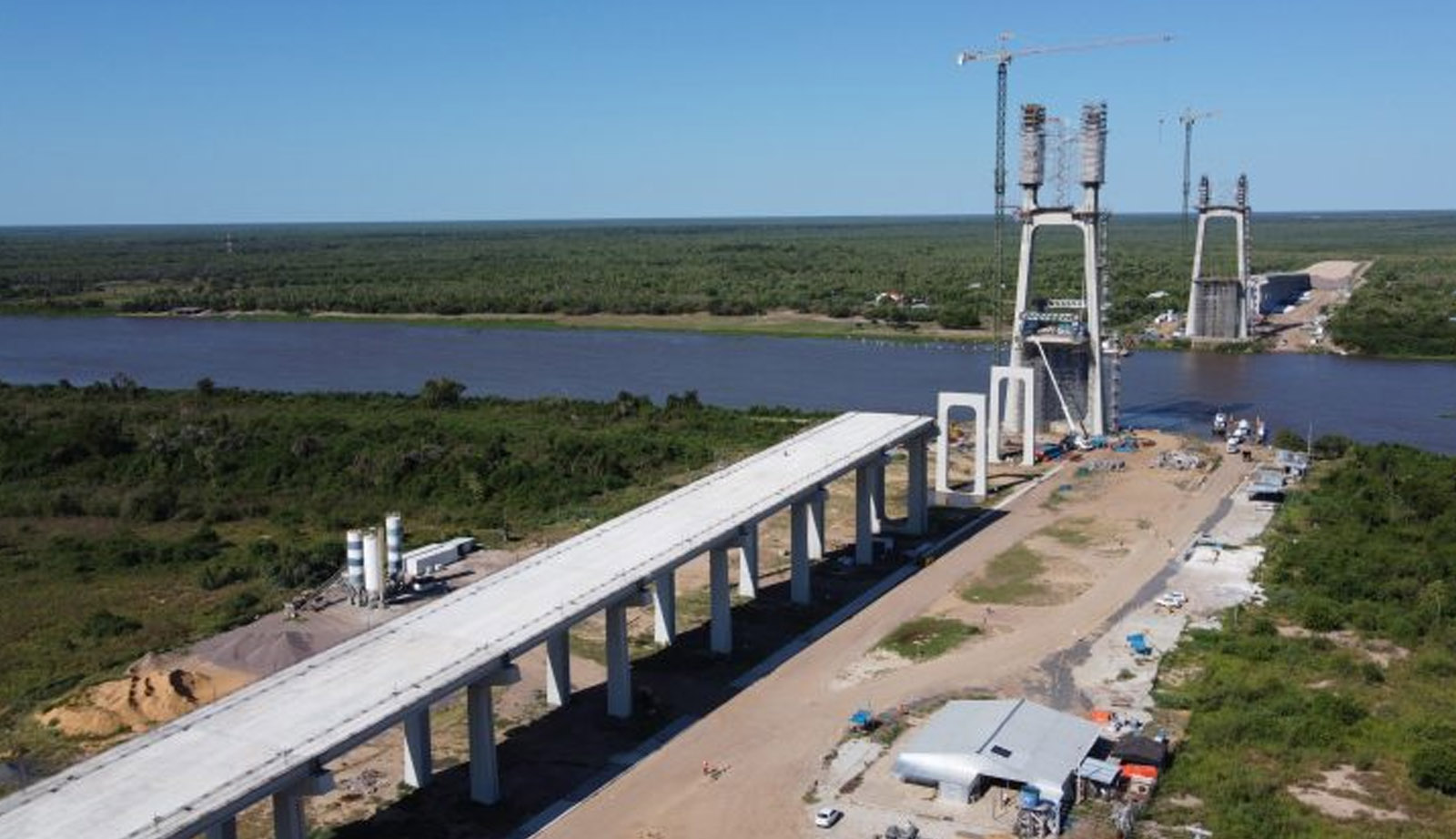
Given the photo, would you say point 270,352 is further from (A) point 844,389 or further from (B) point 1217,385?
(B) point 1217,385

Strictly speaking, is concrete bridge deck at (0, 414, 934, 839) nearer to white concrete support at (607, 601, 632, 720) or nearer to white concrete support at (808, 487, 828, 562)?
white concrete support at (607, 601, 632, 720)

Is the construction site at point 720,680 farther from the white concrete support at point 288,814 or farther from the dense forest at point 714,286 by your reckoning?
the dense forest at point 714,286

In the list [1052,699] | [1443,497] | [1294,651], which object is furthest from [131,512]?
[1443,497]

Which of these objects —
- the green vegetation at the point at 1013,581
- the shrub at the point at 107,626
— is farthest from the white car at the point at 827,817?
the shrub at the point at 107,626

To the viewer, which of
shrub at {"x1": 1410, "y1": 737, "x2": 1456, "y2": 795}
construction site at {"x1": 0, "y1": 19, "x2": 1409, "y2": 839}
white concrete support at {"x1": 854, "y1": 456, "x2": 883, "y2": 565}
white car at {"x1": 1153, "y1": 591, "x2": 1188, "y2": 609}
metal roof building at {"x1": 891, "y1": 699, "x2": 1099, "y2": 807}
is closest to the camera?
construction site at {"x1": 0, "y1": 19, "x2": 1409, "y2": 839}

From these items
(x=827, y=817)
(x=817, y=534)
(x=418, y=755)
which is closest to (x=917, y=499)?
(x=817, y=534)

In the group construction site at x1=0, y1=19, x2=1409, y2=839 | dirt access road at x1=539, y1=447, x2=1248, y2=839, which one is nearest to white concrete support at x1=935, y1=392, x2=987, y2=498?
construction site at x1=0, y1=19, x2=1409, y2=839
